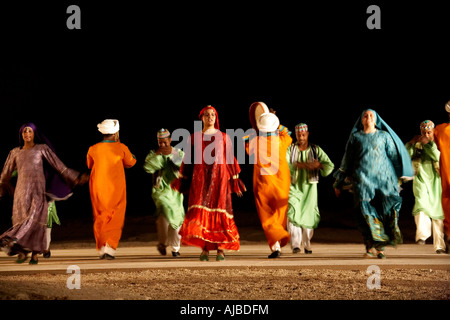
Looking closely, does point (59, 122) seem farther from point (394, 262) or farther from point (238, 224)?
point (394, 262)

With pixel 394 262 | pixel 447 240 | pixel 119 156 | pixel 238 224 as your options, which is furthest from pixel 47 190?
pixel 238 224

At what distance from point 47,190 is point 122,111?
18258 mm

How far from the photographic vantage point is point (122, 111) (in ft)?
93.2

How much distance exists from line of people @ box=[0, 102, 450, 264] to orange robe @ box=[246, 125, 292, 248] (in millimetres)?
14

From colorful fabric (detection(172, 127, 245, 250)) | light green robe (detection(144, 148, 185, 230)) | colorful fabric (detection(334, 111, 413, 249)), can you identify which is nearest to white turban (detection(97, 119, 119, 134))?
light green robe (detection(144, 148, 185, 230))

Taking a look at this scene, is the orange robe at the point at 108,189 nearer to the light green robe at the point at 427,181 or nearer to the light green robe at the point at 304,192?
the light green robe at the point at 304,192

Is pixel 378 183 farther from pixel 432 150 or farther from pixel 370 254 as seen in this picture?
pixel 432 150

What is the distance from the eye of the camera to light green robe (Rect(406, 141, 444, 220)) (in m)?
11.5

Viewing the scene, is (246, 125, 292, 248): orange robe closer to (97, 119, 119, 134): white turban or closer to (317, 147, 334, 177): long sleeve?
(317, 147, 334, 177): long sleeve

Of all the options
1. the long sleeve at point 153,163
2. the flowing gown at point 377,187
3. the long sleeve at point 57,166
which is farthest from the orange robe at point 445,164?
the long sleeve at point 57,166

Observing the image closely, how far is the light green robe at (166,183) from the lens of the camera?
1118cm

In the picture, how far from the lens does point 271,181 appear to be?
1038 centimetres

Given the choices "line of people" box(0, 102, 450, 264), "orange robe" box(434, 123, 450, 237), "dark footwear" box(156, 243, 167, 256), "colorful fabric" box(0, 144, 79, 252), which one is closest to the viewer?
"line of people" box(0, 102, 450, 264)

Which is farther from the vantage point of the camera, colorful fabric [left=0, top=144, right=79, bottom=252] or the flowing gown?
colorful fabric [left=0, top=144, right=79, bottom=252]
